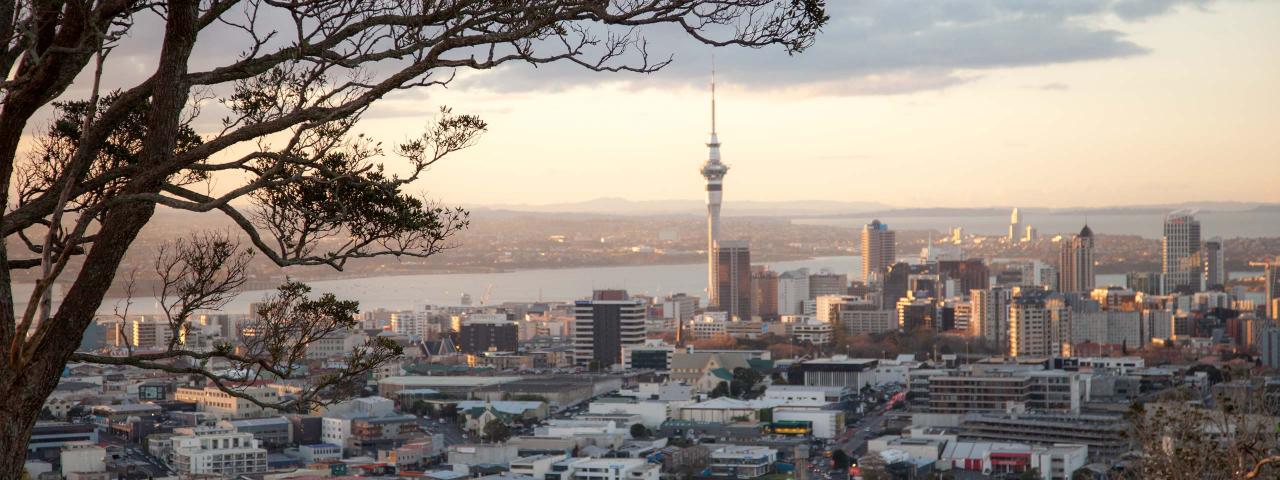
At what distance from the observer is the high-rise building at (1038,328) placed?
41688 mm

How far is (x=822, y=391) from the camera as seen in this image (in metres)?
29.4

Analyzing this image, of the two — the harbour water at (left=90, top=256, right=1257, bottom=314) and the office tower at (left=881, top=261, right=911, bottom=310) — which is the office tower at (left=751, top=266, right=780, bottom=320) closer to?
the office tower at (left=881, top=261, right=911, bottom=310)

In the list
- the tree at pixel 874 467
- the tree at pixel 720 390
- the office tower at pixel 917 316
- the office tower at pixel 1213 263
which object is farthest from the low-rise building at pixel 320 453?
the office tower at pixel 1213 263

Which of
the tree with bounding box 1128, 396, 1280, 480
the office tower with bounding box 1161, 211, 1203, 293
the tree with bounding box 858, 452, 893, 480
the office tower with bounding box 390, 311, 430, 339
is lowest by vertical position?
the tree with bounding box 858, 452, 893, 480

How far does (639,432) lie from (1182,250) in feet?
136

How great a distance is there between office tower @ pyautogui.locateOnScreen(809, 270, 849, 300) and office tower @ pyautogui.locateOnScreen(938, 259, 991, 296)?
391 cm

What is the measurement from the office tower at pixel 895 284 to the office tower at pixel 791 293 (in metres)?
2.97

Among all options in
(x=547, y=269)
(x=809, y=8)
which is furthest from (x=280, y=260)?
(x=547, y=269)

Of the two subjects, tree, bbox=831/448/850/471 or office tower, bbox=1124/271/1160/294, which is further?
office tower, bbox=1124/271/1160/294

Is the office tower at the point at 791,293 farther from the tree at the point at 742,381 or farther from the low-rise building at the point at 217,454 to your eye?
the low-rise building at the point at 217,454

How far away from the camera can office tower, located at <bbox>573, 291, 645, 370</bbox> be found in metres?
40.9

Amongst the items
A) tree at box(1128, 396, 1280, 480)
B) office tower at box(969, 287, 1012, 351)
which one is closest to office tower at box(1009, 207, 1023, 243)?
office tower at box(969, 287, 1012, 351)

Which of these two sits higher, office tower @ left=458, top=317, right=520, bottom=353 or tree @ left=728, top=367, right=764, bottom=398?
office tower @ left=458, top=317, right=520, bottom=353

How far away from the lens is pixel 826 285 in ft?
209
